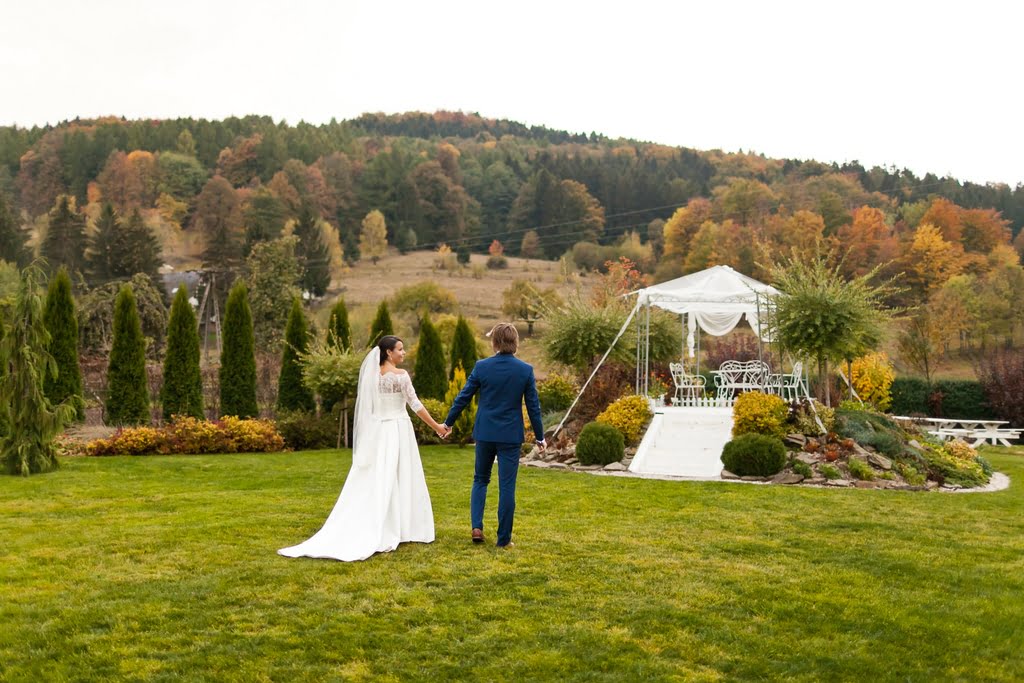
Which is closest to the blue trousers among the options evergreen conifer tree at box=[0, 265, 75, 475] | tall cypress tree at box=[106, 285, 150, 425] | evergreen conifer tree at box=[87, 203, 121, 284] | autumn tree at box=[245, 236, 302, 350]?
evergreen conifer tree at box=[0, 265, 75, 475]

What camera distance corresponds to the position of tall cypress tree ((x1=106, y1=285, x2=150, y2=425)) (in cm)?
1772

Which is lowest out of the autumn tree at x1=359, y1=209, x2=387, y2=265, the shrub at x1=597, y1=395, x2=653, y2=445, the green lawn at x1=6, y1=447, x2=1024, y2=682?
the green lawn at x1=6, y1=447, x2=1024, y2=682

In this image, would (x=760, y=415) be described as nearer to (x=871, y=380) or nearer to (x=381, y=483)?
(x=381, y=483)

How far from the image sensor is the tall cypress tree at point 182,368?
18391 millimetres

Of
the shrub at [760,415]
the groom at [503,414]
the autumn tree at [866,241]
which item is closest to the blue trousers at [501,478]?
the groom at [503,414]

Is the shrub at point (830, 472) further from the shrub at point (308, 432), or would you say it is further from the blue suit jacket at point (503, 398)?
the shrub at point (308, 432)

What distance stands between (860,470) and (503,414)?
7.17 meters

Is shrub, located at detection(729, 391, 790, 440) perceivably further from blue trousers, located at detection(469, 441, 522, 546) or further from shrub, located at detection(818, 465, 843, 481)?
blue trousers, located at detection(469, 441, 522, 546)

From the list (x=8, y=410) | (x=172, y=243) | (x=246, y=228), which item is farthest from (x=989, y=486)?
(x=172, y=243)

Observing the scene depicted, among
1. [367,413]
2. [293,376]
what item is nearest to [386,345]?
[367,413]

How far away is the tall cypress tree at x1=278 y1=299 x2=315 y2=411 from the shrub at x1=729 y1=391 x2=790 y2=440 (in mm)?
10263

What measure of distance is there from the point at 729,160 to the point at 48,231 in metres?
45.9

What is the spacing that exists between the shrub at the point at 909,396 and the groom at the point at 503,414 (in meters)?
20.0

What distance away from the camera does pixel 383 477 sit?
7.04 m
